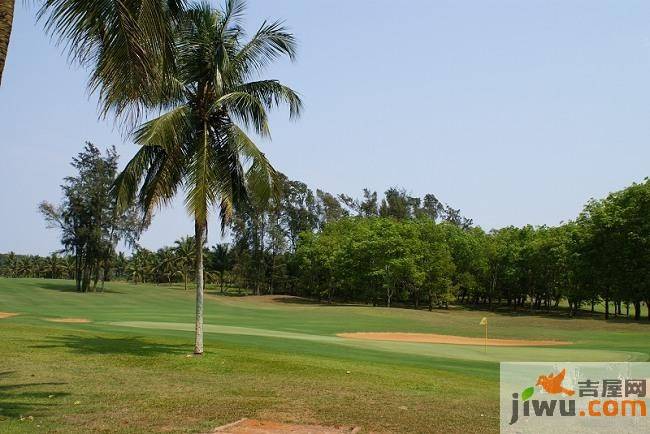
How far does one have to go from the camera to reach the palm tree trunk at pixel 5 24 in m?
6.30

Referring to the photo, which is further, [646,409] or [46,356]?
[46,356]

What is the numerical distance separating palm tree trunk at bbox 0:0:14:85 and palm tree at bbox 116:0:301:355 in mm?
9360

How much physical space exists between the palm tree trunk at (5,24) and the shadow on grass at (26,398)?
196 inches

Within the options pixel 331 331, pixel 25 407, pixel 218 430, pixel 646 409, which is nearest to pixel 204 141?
pixel 25 407

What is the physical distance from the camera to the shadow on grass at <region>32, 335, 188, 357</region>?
55.4ft

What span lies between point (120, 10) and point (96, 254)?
70.2 m

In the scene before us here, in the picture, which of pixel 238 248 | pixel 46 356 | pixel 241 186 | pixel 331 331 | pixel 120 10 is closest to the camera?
pixel 120 10

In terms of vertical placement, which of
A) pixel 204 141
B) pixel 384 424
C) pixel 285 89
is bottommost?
pixel 384 424

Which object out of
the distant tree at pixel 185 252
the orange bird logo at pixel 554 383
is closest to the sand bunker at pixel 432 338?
the orange bird logo at pixel 554 383

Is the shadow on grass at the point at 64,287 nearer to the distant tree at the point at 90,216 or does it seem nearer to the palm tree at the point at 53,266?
the distant tree at the point at 90,216

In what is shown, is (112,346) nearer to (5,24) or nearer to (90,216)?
(5,24)

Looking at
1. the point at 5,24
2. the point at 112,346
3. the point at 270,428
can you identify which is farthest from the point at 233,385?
the point at 5,24

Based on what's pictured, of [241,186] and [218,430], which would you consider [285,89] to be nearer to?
[241,186]

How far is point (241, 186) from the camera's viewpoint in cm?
1770
